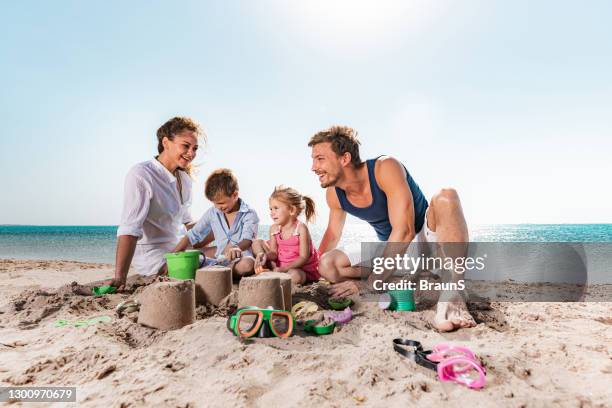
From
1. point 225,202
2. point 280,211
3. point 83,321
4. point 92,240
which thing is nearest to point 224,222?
point 225,202

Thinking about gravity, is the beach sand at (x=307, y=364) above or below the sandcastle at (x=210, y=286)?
below

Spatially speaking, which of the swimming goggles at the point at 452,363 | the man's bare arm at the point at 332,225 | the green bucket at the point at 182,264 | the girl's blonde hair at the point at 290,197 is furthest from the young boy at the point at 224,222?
the swimming goggles at the point at 452,363

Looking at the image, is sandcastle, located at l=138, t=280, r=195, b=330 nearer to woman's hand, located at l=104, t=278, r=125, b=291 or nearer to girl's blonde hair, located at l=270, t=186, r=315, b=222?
woman's hand, located at l=104, t=278, r=125, b=291

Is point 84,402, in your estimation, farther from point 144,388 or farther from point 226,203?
point 226,203

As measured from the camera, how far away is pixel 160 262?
12.6ft

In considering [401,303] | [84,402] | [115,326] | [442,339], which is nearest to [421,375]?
[442,339]

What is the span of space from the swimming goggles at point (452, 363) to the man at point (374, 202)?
1.06 m

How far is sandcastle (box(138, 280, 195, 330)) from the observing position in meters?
2.29

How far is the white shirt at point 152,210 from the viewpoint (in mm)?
3461

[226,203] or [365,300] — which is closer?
[365,300]

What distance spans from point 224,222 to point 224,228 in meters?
0.07

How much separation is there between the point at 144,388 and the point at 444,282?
6.39 feet

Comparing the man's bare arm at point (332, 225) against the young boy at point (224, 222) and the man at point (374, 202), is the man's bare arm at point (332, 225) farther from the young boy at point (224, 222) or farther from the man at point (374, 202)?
the young boy at point (224, 222)

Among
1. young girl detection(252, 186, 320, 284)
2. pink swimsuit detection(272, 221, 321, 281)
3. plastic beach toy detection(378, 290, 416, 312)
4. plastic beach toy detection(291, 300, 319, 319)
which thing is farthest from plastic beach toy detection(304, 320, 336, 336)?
pink swimsuit detection(272, 221, 321, 281)
